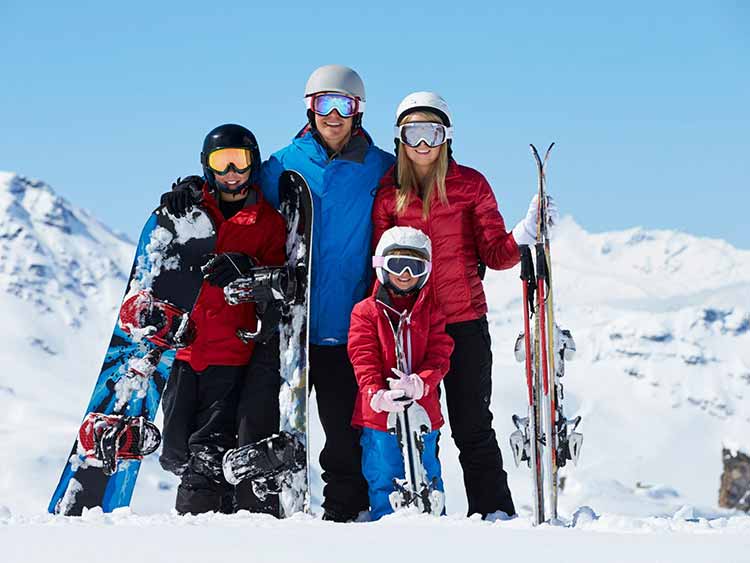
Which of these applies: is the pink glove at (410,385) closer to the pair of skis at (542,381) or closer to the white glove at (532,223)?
the pair of skis at (542,381)

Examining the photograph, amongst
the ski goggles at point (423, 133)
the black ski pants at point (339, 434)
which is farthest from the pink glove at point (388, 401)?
the ski goggles at point (423, 133)

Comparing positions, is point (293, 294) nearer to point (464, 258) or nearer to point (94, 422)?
point (464, 258)

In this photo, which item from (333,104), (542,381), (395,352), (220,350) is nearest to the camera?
(395,352)

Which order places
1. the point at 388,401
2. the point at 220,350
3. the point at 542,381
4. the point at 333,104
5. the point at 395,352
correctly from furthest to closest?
the point at 333,104 < the point at 220,350 < the point at 542,381 < the point at 395,352 < the point at 388,401

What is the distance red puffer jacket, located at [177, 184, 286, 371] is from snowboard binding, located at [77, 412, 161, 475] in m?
0.48

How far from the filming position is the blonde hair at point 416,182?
5.58 meters

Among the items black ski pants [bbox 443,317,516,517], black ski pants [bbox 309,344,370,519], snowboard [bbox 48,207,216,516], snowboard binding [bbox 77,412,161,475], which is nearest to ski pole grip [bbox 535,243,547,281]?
black ski pants [bbox 443,317,516,517]

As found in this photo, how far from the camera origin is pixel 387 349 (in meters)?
5.27

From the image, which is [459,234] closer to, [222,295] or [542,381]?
[542,381]

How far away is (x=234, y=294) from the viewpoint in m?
5.48

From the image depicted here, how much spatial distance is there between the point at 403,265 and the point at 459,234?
0.47 metres

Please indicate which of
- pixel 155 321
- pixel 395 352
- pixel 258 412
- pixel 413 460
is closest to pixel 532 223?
pixel 395 352

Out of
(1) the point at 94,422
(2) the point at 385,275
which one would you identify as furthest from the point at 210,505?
(2) the point at 385,275

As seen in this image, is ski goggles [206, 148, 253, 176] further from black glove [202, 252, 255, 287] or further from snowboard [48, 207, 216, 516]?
black glove [202, 252, 255, 287]
